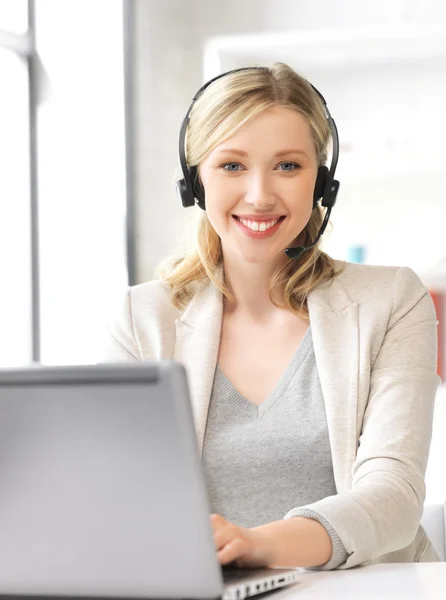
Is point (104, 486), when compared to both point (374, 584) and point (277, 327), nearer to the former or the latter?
point (374, 584)

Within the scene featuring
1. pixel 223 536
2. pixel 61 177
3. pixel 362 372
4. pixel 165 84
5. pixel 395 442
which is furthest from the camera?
pixel 165 84

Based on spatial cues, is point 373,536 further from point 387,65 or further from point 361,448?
point 387,65

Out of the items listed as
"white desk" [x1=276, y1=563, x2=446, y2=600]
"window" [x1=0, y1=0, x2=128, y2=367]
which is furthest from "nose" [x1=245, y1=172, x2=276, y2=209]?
"window" [x1=0, y1=0, x2=128, y2=367]

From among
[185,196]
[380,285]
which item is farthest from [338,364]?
[185,196]

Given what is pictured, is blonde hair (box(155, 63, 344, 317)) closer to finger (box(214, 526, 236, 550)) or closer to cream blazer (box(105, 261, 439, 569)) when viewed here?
cream blazer (box(105, 261, 439, 569))

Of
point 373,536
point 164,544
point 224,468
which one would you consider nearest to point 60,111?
point 224,468

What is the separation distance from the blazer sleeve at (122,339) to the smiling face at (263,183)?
23 centimetres

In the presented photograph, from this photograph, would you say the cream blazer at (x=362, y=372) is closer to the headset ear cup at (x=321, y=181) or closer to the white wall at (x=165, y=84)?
the headset ear cup at (x=321, y=181)

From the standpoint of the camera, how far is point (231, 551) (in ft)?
3.26

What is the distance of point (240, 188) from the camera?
1.63 meters

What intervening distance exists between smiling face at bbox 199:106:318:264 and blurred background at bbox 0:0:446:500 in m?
1.52

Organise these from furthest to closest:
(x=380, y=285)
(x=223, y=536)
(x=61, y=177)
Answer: (x=61, y=177) → (x=380, y=285) → (x=223, y=536)

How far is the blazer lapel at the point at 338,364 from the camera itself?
150cm

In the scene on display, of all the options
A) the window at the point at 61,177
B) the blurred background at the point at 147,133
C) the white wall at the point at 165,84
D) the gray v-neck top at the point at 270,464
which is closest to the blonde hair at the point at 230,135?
the gray v-neck top at the point at 270,464
